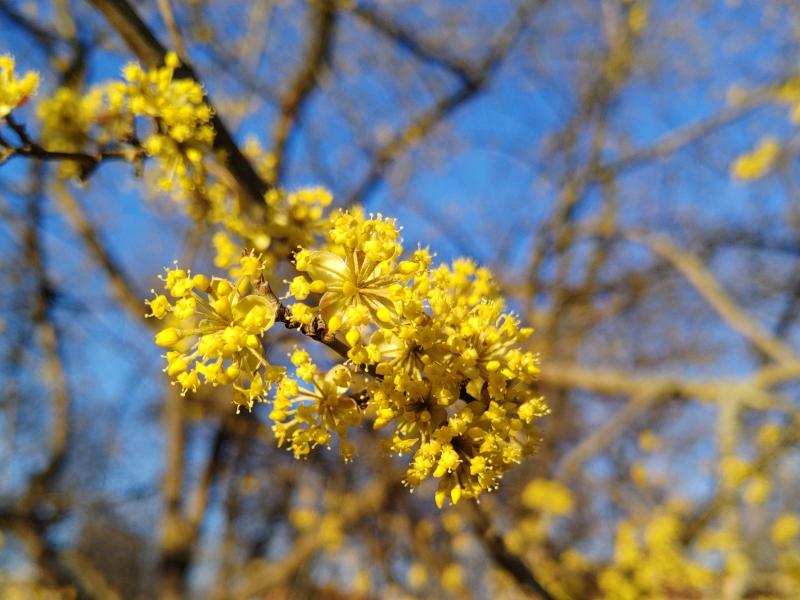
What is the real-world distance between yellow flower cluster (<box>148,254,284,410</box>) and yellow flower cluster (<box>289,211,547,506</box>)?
84 mm

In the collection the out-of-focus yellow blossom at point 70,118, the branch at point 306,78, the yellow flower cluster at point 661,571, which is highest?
the branch at point 306,78

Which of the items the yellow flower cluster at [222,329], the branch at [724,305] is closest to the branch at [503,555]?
the yellow flower cluster at [222,329]

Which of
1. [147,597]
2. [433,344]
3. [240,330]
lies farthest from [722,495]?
[147,597]

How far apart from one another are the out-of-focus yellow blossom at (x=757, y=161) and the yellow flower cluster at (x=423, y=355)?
5139 mm

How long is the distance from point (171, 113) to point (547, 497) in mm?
4687

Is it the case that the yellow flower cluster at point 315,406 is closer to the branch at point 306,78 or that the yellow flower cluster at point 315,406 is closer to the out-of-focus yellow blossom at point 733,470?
the out-of-focus yellow blossom at point 733,470

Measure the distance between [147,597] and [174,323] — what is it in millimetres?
9466

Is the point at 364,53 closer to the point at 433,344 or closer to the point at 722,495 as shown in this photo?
the point at 722,495

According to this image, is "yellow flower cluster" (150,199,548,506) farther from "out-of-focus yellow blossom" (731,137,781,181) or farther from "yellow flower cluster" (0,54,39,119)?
"out-of-focus yellow blossom" (731,137,781,181)

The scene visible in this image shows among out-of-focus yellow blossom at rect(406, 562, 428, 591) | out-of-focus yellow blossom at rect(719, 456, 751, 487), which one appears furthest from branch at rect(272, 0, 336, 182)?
out-of-focus yellow blossom at rect(406, 562, 428, 591)

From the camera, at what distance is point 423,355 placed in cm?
111

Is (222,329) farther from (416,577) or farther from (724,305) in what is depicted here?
(416,577)

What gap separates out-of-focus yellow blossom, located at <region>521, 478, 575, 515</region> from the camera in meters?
5.10

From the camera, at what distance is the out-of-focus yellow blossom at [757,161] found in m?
5.28
